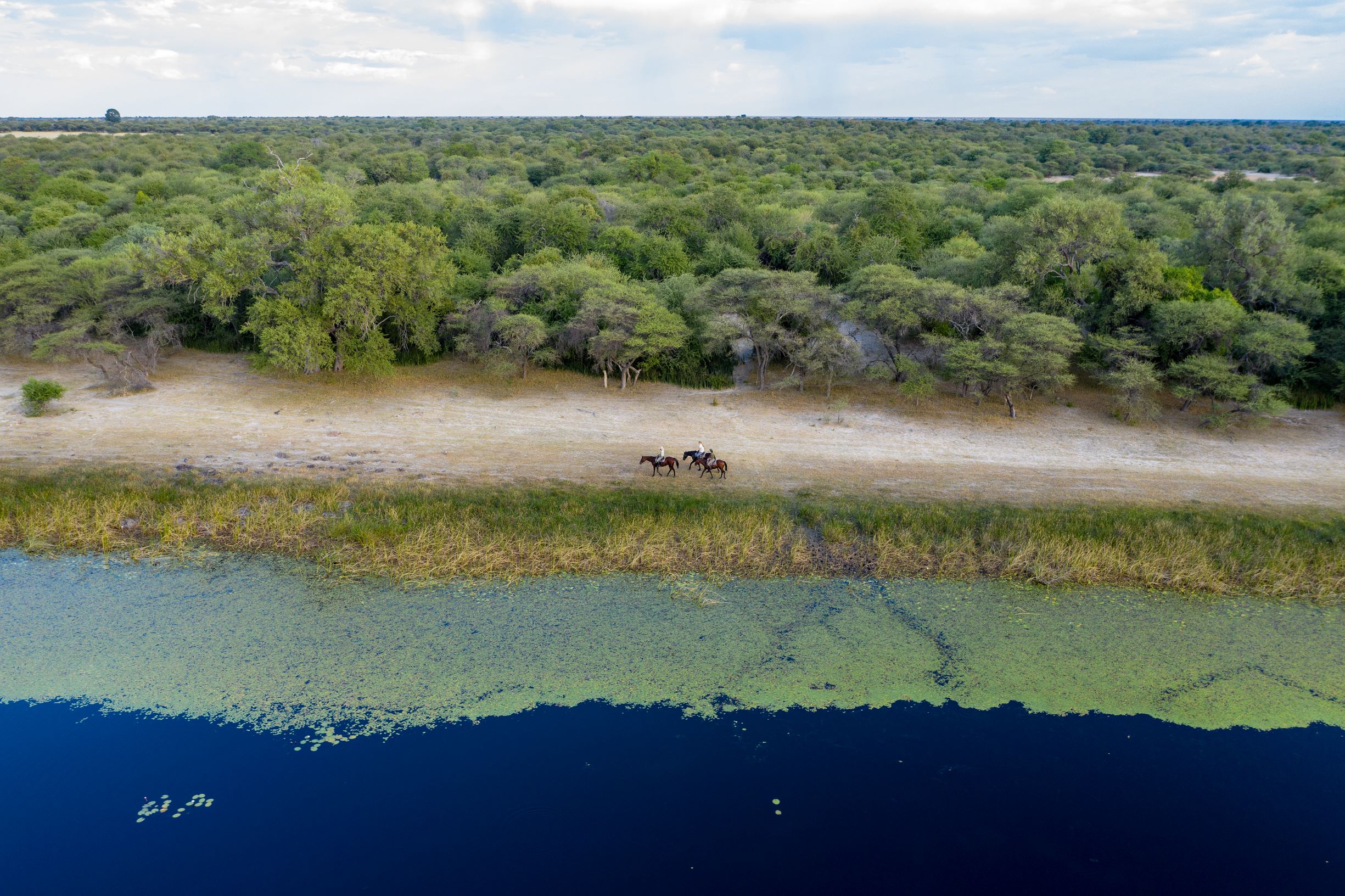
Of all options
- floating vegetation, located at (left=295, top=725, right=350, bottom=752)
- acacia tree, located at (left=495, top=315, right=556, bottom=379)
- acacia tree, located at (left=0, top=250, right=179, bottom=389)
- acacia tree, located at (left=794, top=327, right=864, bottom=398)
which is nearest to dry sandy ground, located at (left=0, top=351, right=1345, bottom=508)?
acacia tree, located at (left=495, top=315, right=556, bottom=379)

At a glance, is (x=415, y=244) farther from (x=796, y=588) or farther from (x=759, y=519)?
(x=796, y=588)

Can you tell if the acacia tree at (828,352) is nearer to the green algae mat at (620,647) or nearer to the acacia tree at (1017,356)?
the acacia tree at (1017,356)

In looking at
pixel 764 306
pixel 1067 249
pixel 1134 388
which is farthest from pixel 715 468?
pixel 1067 249

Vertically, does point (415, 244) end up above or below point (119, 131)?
below

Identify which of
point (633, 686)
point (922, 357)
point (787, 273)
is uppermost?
point (787, 273)

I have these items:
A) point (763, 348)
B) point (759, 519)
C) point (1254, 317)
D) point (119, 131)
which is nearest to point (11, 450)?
point (759, 519)

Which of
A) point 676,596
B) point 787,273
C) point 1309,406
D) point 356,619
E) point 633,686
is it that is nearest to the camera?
point 633,686

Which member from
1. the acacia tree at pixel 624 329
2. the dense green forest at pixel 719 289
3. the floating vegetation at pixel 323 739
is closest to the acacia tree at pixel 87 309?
the dense green forest at pixel 719 289
